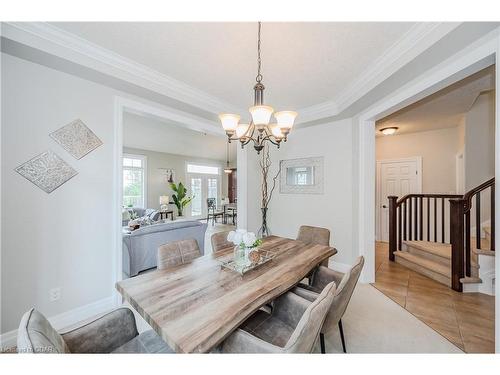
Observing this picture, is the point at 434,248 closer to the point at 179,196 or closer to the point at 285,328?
the point at 285,328

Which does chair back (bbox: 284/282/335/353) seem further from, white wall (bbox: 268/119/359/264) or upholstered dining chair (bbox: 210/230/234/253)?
white wall (bbox: 268/119/359/264)

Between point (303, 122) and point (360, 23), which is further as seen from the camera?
point (303, 122)

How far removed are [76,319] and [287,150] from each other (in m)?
3.78

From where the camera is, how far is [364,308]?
7.72 feet

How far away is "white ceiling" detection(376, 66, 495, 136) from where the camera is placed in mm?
2544

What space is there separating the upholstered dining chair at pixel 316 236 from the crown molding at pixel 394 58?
5.60 ft

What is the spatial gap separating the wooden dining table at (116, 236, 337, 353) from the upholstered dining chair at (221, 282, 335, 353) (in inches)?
5.0

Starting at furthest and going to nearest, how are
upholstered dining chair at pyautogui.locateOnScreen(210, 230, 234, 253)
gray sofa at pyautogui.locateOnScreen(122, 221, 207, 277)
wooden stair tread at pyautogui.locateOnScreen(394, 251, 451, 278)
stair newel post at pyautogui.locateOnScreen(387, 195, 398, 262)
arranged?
1. stair newel post at pyautogui.locateOnScreen(387, 195, 398, 262)
2. gray sofa at pyautogui.locateOnScreen(122, 221, 207, 277)
3. wooden stair tread at pyautogui.locateOnScreen(394, 251, 451, 278)
4. upholstered dining chair at pyautogui.locateOnScreen(210, 230, 234, 253)

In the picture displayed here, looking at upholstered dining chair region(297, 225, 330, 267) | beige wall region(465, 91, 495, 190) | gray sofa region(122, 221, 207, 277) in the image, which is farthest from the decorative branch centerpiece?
beige wall region(465, 91, 495, 190)

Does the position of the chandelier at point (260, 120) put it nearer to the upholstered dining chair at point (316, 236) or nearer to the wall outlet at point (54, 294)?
the upholstered dining chair at point (316, 236)

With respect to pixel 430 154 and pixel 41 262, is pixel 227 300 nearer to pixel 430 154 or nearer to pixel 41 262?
pixel 41 262

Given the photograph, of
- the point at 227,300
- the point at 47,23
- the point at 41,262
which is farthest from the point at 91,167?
the point at 227,300

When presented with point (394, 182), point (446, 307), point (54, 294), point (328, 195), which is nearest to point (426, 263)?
point (446, 307)

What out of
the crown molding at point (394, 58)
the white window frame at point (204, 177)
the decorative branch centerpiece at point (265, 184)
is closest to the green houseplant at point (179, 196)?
the white window frame at point (204, 177)
